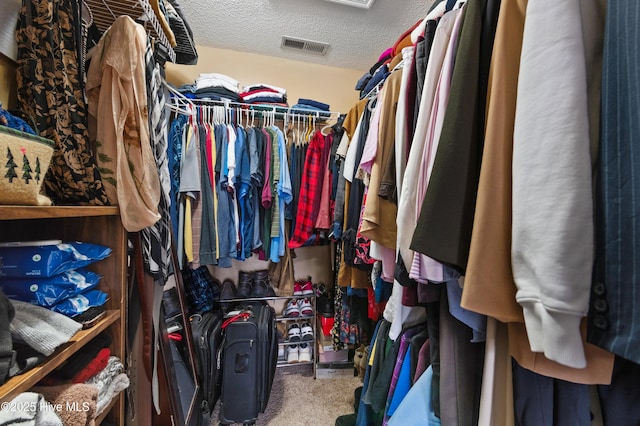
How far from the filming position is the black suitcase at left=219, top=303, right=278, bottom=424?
4.06 feet

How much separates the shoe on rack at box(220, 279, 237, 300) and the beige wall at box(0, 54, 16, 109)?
134 cm

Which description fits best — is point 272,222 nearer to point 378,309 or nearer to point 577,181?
point 378,309

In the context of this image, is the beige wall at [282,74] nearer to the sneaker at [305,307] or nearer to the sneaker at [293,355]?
the sneaker at [305,307]

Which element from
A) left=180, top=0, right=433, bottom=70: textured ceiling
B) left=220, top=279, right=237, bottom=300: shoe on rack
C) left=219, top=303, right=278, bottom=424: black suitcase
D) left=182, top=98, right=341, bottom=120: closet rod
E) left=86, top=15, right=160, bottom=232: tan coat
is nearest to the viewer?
left=86, top=15, right=160, bottom=232: tan coat

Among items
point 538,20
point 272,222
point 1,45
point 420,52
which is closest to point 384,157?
point 420,52

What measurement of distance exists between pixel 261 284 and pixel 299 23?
5.77ft

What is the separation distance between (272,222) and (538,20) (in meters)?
1.31

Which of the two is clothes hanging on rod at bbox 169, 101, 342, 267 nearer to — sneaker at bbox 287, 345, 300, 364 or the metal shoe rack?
the metal shoe rack

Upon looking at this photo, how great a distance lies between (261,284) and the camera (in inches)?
68.0

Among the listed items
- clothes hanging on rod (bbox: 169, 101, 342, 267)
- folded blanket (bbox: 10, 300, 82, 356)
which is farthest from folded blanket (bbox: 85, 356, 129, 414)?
clothes hanging on rod (bbox: 169, 101, 342, 267)

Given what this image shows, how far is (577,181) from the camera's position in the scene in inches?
11.0

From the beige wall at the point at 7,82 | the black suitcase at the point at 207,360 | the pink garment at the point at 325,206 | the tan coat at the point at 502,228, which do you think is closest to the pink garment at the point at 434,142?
the tan coat at the point at 502,228

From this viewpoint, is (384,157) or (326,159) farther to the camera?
(326,159)

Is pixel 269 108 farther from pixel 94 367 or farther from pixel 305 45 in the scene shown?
pixel 94 367
